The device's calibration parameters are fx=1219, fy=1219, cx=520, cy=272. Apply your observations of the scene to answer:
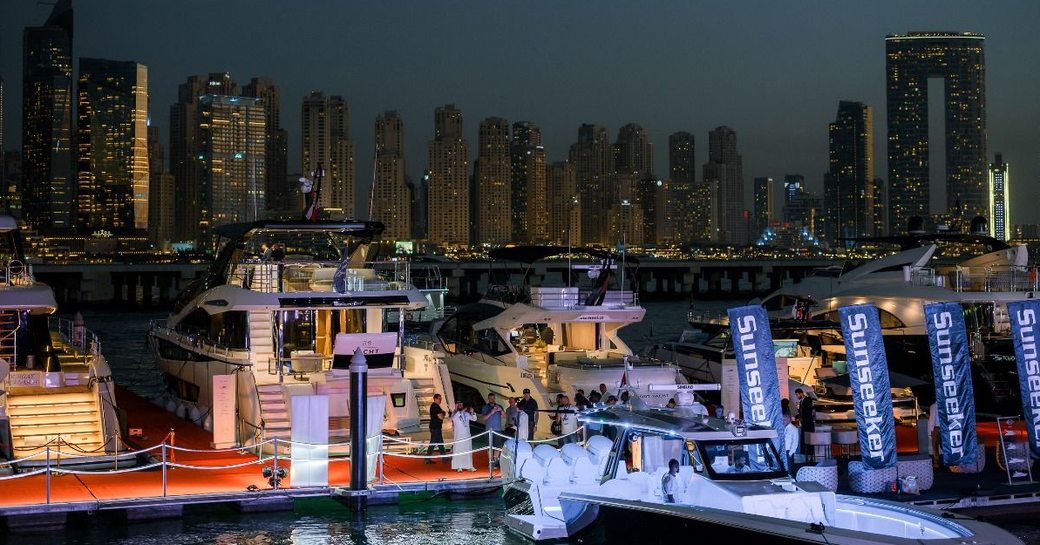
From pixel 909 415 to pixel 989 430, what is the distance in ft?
6.44

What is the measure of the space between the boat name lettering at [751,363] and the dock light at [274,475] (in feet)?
23.0

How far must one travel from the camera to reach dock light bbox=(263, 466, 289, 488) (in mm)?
17469

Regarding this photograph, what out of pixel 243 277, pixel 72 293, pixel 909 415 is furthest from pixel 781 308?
pixel 72 293

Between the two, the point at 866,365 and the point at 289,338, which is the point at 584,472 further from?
the point at 289,338

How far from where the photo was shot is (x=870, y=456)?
57.6 feet

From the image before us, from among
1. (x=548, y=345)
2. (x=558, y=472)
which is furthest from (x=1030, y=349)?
(x=548, y=345)

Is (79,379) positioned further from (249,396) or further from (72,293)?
(72,293)

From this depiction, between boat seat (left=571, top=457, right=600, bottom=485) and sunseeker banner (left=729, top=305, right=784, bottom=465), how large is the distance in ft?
12.7

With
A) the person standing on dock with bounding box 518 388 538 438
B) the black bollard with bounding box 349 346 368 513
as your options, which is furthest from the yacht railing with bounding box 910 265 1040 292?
the black bollard with bounding box 349 346 368 513

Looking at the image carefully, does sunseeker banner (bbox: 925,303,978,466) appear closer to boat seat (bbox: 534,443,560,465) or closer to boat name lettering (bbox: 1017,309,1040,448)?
boat name lettering (bbox: 1017,309,1040,448)

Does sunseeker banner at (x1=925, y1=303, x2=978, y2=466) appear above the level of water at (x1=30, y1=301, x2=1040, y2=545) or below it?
above

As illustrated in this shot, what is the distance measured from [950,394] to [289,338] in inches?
483

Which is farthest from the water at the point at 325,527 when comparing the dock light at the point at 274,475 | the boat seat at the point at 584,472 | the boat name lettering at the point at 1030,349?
the boat name lettering at the point at 1030,349

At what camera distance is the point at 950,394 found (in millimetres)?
18406
